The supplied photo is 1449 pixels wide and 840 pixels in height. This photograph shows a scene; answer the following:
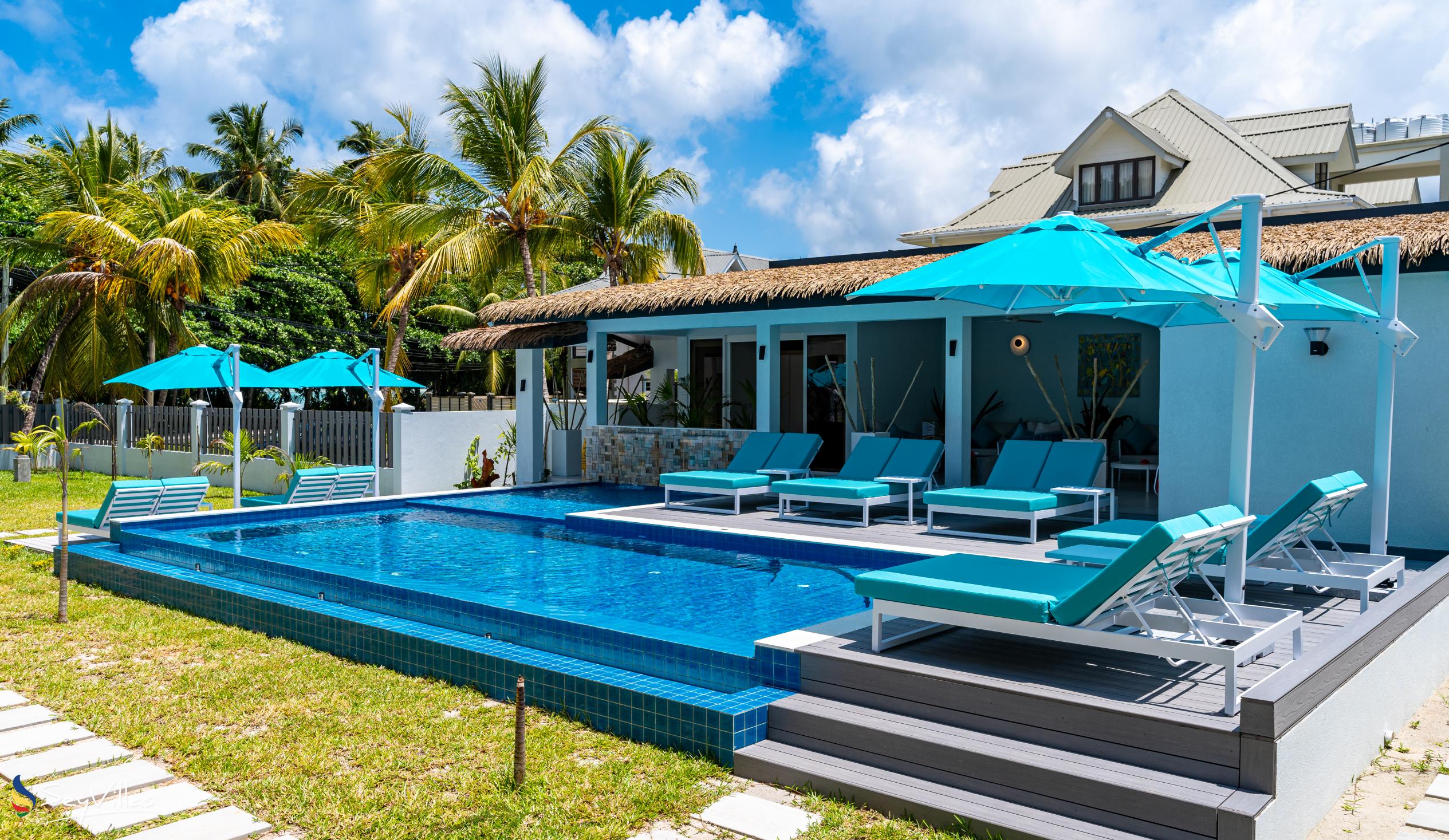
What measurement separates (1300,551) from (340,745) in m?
6.46

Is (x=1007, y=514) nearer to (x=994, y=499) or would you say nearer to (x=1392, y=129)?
(x=994, y=499)

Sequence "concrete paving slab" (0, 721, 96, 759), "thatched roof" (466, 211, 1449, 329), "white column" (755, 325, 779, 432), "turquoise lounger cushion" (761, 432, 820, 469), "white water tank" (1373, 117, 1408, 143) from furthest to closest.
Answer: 1. "white water tank" (1373, 117, 1408, 143)
2. "white column" (755, 325, 779, 432)
3. "turquoise lounger cushion" (761, 432, 820, 469)
4. "thatched roof" (466, 211, 1449, 329)
5. "concrete paving slab" (0, 721, 96, 759)

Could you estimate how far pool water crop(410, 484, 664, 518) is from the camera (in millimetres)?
12953

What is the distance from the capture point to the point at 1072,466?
408 inches

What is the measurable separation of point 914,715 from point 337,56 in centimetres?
1780

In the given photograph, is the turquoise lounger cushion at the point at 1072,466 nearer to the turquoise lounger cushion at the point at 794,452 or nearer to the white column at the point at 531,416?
the turquoise lounger cushion at the point at 794,452

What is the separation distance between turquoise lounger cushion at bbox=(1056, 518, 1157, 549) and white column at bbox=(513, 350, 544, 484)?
1048 centimetres

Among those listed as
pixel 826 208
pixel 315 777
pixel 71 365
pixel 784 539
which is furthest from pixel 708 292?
pixel 826 208

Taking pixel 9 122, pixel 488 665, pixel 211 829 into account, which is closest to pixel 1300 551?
pixel 488 665

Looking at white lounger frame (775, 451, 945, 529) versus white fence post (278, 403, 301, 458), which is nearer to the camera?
white lounger frame (775, 451, 945, 529)

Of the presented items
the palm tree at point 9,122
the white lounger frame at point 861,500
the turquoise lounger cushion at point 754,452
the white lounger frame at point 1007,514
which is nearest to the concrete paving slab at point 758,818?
the white lounger frame at point 1007,514

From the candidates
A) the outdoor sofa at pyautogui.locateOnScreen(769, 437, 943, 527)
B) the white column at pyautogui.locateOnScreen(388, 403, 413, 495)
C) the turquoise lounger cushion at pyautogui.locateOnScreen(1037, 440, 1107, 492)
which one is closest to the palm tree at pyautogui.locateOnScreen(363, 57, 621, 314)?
the white column at pyautogui.locateOnScreen(388, 403, 413, 495)

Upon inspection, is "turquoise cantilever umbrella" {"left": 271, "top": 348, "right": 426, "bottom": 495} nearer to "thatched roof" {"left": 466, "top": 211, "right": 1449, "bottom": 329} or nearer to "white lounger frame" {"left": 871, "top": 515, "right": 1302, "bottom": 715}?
"thatched roof" {"left": 466, "top": 211, "right": 1449, "bottom": 329}

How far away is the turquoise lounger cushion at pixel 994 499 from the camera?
9.46 meters
